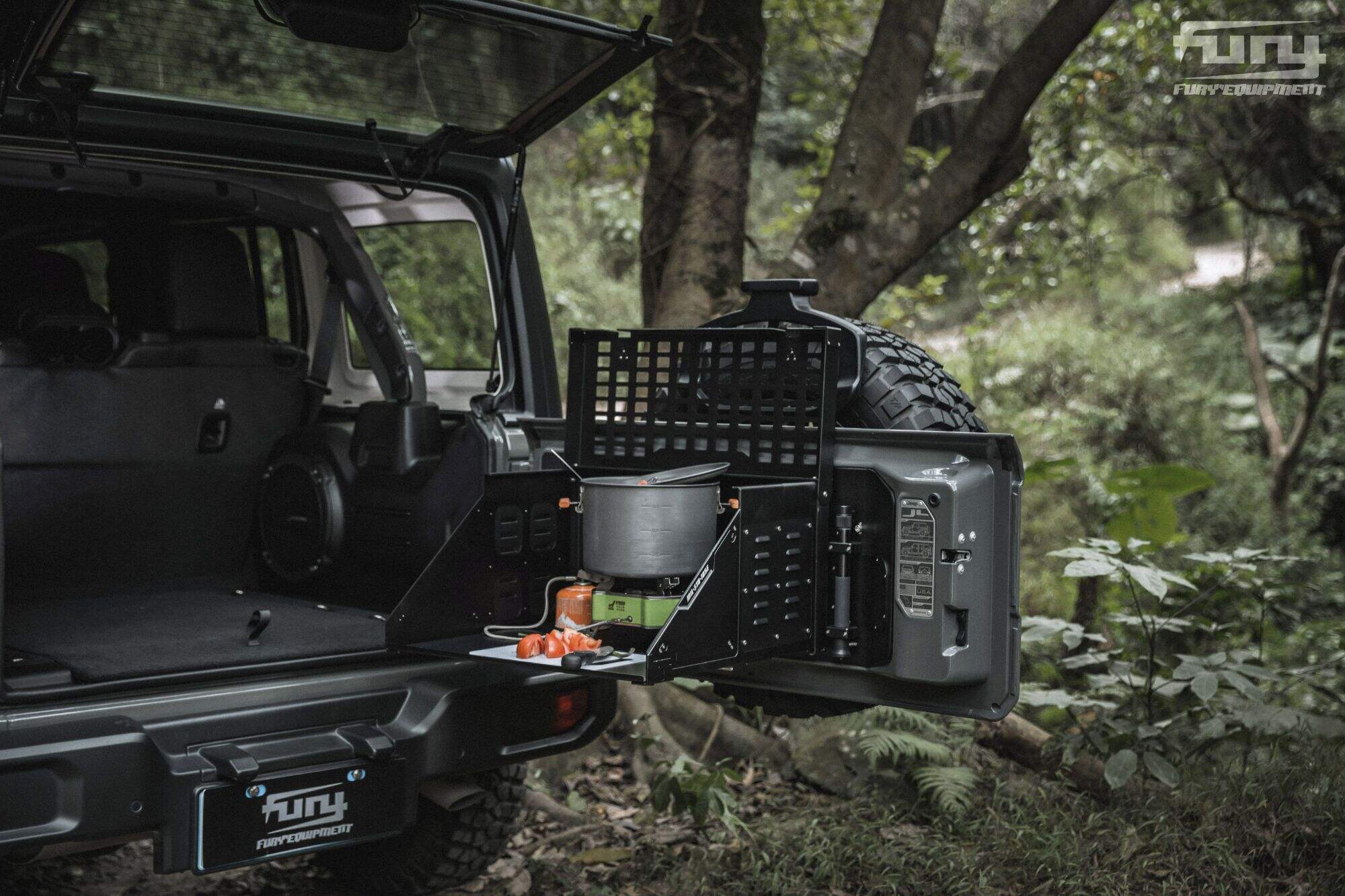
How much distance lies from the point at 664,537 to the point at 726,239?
2.70 m

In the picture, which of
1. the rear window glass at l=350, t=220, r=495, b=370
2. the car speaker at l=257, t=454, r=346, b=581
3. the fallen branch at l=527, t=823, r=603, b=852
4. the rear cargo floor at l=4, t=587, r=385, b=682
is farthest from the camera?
the rear window glass at l=350, t=220, r=495, b=370

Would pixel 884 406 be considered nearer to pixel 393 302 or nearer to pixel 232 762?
pixel 232 762

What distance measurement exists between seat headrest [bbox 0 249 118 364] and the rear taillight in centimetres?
176

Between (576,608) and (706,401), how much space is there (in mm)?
537

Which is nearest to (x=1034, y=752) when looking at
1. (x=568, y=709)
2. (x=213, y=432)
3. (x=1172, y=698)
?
(x=1172, y=698)

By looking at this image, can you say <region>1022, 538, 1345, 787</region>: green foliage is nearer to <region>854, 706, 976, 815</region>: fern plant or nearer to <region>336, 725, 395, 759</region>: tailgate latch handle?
<region>854, 706, 976, 815</region>: fern plant

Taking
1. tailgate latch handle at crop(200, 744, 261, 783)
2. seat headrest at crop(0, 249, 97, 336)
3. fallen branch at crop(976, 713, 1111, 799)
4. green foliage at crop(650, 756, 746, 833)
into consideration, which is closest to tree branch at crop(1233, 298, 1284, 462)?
fallen branch at crop(976, 713, 1111, 799)

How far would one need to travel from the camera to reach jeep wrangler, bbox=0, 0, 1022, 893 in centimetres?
248

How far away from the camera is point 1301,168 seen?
1090 cm

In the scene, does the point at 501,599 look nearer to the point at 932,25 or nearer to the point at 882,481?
the point at 882,481

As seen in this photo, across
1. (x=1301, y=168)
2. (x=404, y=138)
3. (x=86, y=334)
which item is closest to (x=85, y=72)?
(x=404, y=138)

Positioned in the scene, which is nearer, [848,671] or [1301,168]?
[848,671]

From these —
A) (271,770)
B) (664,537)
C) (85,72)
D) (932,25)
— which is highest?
(932,25)

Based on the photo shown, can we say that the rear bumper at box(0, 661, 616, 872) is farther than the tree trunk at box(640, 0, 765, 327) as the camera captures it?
No
